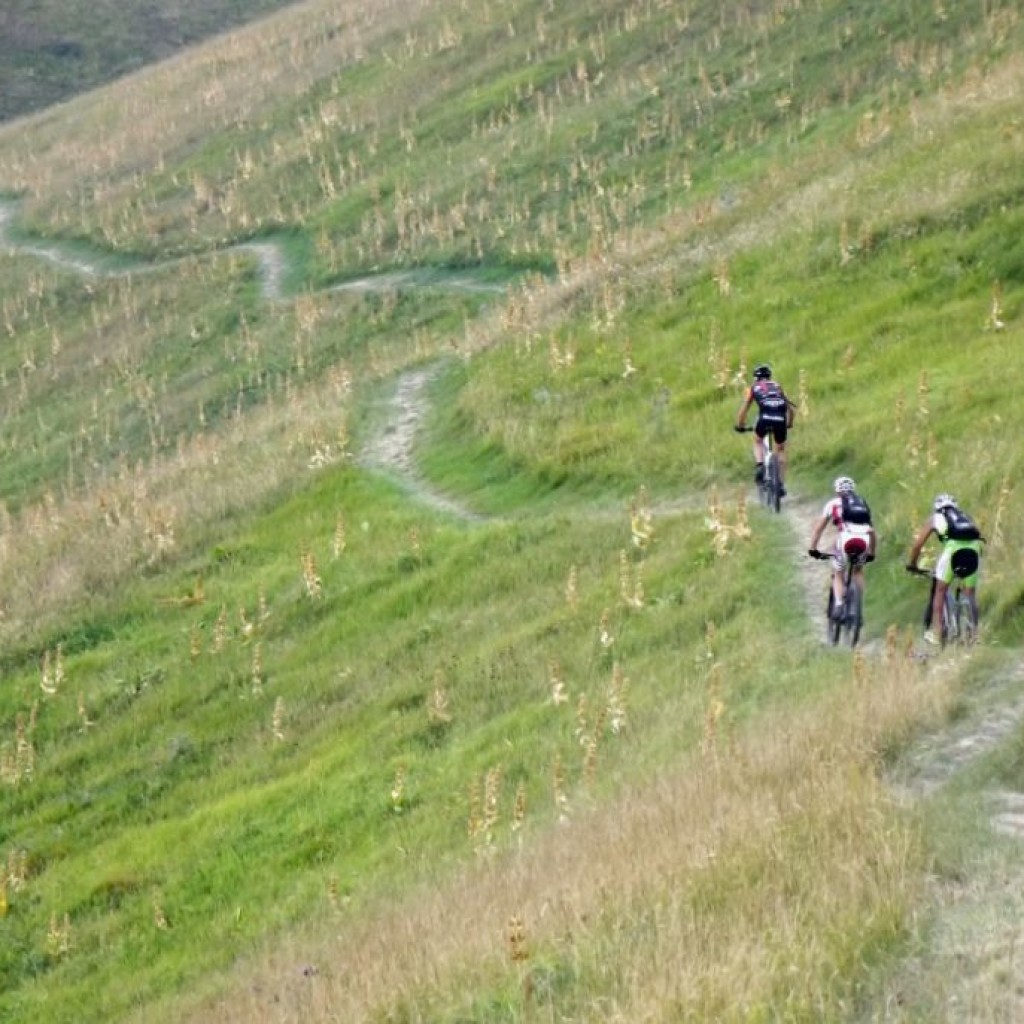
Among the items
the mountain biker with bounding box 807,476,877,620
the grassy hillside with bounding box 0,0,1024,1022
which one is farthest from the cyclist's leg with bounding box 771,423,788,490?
the mountain biker with bounding box 807,476,877,620

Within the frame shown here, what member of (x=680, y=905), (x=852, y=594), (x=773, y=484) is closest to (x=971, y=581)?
(x=852, y=594)

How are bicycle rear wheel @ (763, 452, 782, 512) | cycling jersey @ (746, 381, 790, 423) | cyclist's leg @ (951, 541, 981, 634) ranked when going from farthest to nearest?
bicycle rear wheel @ (763, 452, 782, 512)
cycling jersey @ (746, 381, 790, 423)
cyclist's leg @ (951, 541, 981, 634)

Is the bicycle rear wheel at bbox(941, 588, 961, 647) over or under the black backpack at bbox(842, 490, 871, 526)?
under

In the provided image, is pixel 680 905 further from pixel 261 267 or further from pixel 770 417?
pixel 261 267

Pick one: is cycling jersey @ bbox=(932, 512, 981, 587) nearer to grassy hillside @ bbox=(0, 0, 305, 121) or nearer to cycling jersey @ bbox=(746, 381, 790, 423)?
cycling jersey @ bbox=(746, 381, 790, 423)

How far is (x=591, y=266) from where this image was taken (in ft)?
110

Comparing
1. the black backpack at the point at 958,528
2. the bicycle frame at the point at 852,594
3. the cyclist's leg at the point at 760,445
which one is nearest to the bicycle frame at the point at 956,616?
the black backpack at the point at 958,528

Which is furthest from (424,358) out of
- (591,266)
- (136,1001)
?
(136,1001)

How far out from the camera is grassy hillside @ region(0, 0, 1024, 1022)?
368 inches

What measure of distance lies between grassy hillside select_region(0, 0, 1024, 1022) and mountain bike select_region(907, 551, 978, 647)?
0.54 metres

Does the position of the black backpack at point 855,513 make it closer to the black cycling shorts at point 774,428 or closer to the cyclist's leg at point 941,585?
the cyclist's leg at point 941,585

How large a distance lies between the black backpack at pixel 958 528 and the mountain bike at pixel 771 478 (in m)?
5.74

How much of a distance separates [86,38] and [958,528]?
114 meters

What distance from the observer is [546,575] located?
818 inches
